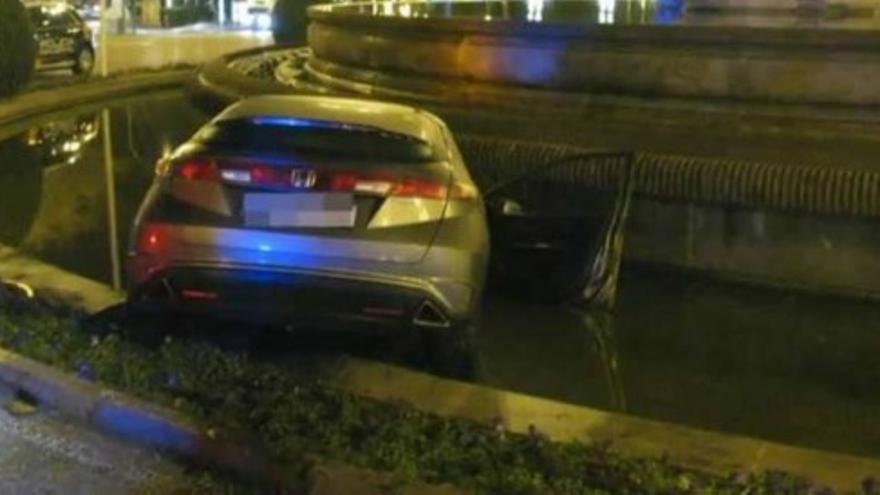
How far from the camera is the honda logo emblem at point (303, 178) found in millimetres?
6895

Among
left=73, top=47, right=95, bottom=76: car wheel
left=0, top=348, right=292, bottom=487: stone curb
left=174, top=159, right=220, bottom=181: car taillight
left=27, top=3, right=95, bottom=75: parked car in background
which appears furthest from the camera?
left=73, top=47, right=95, bottom=76: car wheel

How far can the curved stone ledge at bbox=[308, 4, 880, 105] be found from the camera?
11.0 meters

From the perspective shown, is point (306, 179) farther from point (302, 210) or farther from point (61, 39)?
point (61, 39)

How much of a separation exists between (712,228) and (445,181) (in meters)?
2.96

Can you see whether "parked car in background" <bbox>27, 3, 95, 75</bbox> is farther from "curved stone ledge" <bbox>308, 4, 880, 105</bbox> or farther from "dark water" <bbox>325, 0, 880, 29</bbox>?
"curved stone ledge" <bbox>308, 4, 880, 105</bbox>

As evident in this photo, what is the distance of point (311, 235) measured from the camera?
273 inches

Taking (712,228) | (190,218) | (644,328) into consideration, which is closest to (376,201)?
(190,218)

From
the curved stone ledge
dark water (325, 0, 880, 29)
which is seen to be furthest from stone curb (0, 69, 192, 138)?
the curved stone ledge

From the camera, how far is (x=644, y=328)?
8.64 meters

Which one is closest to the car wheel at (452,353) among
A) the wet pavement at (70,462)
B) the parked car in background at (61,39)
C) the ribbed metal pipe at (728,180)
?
the wet pavement at (70,462)

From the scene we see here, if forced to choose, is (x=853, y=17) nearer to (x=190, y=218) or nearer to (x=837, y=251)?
(x=837, y=251)

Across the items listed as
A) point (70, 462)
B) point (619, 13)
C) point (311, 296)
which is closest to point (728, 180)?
point (311, 296)

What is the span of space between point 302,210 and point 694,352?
7.95 feet

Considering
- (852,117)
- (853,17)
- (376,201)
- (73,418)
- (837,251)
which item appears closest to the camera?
(73,418)
